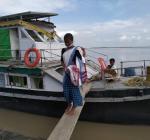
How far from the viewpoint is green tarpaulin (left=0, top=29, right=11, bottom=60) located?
526 inches

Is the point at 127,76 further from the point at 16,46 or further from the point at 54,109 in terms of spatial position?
the point at 16,46

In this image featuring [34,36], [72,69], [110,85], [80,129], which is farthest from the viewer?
[34,36]

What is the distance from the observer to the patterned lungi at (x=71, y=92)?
7.85 m

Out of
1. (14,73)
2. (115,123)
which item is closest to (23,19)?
(14,73)

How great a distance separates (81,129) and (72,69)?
346cm

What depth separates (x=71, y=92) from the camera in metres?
7.94

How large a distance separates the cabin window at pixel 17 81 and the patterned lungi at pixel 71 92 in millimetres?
4381

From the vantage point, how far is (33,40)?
13.0 meters

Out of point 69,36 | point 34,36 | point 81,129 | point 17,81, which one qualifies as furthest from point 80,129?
point 34,36

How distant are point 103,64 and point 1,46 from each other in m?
4.76

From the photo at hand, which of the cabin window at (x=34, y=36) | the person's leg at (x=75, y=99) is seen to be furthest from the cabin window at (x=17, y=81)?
the person's leg at (x=75, y=99)

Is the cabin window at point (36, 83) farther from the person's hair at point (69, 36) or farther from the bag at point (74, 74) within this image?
the person's hair at point (69, 36)

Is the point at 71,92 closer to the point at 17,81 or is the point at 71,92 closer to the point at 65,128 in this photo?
the point at 65,128

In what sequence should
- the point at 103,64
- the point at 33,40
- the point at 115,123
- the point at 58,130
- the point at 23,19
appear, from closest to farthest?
the point at 58,130 → the point at 115,123 → the point at 103,64 → the point at 33,40 → the point at 23,19
